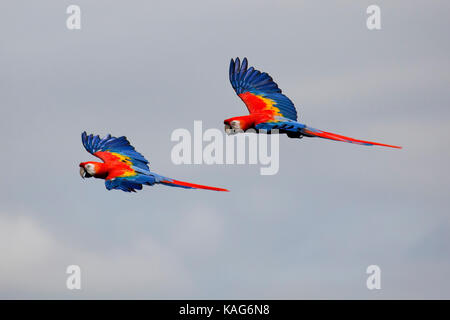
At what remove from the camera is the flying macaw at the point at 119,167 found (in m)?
46.3

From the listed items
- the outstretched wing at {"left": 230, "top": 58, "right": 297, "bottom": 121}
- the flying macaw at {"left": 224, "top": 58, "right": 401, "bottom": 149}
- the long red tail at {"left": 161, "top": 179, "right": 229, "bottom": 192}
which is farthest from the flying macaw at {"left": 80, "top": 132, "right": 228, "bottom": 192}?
the outstretched wing at {"left": 230, "top": 58, "right": 297, "bottom": 121}

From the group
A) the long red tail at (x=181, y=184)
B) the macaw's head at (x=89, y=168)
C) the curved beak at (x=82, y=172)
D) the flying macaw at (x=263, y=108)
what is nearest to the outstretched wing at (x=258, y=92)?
the flying macaw at (x=263, y=108)

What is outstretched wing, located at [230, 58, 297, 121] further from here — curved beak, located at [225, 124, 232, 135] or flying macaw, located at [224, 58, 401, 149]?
curved beak, located at [225, 124, 232, 135]

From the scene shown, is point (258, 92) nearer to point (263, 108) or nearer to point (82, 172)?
point (263, 108)

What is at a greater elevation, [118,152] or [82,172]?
[118,152]

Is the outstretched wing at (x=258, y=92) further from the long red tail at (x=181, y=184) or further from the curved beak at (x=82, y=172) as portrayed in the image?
the curved beak at (x=82, y=172)

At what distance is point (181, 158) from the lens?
47.6 meters

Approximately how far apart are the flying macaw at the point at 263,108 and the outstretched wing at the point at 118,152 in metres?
4.19

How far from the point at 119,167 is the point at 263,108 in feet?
22.8

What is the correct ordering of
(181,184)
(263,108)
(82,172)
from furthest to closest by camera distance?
(263,108) → (82,172) → (181,184)

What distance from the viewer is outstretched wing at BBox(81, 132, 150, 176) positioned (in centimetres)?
4766

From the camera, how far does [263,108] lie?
49.6 meters

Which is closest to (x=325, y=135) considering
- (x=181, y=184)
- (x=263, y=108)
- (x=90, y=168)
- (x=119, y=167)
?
(x=263, y=108)

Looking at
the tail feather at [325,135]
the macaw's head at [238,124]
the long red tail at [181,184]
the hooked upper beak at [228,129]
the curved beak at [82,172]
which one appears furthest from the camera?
the hooked upper beak at [228,129]
